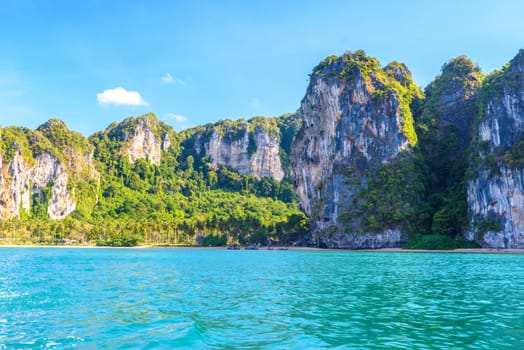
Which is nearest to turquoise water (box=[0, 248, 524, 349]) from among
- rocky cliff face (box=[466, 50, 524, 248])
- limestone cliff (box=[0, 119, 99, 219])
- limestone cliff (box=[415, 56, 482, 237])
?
rocky cliff face (box=[466, 50, 524, 248])

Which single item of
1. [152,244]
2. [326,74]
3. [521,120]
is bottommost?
[152,244]

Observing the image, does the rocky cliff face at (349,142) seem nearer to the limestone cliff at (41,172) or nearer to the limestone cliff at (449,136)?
the limestone cliff at (449,136)

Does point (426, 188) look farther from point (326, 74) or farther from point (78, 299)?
point (78, 299)

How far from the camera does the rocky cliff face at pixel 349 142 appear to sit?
99062 millimetres

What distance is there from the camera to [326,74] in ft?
377

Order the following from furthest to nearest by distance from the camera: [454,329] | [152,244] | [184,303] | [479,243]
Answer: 1. [152,244]
2. [479,243]
3. [184,303]
4. [454,329]

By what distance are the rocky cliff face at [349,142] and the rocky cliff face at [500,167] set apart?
15730mm

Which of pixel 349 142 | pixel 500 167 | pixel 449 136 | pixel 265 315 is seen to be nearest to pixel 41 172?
pixel 349 142

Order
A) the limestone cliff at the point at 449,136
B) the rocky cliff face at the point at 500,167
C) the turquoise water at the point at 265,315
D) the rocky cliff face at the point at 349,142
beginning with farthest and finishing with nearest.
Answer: the rocky cliff face at the point at 349,142 → the limestone cliff at the point at 449,136 → the rocky cliff face at the point at 500,167 → the turquoise water at the point at 265,315

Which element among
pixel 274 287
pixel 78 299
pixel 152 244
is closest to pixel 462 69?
pixel 152 244

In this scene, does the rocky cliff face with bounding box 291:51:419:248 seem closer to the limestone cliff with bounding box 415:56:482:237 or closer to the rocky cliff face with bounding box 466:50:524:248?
the limestone cliff with bounding box 415:56:482:237

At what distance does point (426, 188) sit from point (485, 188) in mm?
19157

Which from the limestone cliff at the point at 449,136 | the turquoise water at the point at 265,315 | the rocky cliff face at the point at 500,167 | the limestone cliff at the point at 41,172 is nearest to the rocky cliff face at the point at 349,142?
the limestone cliff at the point at 449,136

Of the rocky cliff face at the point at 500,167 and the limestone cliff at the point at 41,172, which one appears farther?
the limestone cliff at the point at 41,172
